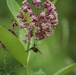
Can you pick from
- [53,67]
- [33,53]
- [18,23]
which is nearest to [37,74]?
[33,53]

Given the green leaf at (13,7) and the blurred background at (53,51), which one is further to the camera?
the blurred background at (53,51)

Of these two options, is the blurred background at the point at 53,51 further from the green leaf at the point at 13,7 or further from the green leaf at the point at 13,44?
the green leaf at the point at 13,44

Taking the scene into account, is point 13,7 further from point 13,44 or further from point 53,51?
point 53,51

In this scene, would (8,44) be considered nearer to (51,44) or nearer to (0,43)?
(0,43)

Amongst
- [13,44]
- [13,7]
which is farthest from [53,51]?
[13,44]

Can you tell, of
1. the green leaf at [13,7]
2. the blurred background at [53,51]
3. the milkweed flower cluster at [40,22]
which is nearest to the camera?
the milkweed flower cluster at [40,22]

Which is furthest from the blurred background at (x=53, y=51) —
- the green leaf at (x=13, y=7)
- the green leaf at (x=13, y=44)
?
the green leaf at (x=13, y=44)

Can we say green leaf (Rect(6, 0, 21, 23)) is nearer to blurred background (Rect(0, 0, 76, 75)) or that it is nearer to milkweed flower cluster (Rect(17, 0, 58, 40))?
milkweed flower cluster (Rect(17, 0, 58, 40))

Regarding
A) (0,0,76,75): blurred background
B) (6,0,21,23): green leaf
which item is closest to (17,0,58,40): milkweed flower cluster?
(6,0,21,23): green leaf
